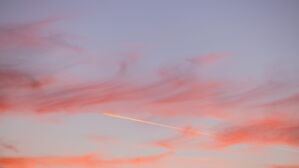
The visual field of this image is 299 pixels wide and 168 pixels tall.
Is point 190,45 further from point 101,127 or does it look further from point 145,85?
point 101,127

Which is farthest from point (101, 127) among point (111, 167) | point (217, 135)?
point (217, 135)

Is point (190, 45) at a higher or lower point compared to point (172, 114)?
higher

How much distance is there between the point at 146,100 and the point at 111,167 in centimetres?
55

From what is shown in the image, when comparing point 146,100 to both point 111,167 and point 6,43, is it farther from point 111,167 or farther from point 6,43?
point 6,43

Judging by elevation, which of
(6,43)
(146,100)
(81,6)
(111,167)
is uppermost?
(81,6)

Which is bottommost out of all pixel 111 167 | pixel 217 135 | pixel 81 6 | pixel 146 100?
pixel 111 167

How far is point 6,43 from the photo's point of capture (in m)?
2.99

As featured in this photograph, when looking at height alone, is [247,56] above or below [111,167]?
above

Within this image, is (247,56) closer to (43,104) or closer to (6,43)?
(43,104)

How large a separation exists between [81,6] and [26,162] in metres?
1.22

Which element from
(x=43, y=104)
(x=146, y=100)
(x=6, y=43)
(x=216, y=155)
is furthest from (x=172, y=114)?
(x=6, y=43)

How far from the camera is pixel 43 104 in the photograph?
9.57ft

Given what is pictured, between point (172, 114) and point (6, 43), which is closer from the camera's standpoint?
point (172, 114)

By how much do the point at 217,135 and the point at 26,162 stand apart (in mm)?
1400
